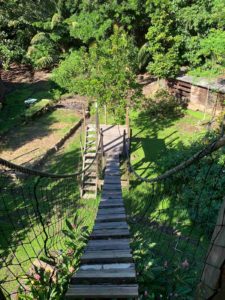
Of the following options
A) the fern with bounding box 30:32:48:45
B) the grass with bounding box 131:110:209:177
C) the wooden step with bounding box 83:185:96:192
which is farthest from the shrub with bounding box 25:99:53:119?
the wooden step with bounding box 83:185:96:192

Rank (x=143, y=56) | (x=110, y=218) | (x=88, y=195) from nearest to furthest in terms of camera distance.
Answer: (x=110, y=218), (x=88, y=195), (x=143, y=56)

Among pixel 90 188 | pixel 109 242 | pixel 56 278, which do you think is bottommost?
pixel 90 188

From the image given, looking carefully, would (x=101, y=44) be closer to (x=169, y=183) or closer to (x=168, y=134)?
(x=168, y=134)

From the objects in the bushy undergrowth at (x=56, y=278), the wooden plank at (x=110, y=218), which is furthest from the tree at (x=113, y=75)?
the bushy undergrowth at (x=56, y=278)

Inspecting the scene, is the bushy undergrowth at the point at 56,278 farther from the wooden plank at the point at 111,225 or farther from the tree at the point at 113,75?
the tree at the point at 113,75

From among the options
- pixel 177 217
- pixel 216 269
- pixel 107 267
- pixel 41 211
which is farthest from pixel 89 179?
pixel 216 269

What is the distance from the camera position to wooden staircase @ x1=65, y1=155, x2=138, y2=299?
181 centimetres

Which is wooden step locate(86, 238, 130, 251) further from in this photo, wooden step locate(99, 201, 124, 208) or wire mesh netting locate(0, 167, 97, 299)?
wire mesh netting locate(0, 167, 97, 299)

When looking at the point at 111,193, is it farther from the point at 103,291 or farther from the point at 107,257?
the point at 103,291

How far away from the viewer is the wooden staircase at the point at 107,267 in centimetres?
181

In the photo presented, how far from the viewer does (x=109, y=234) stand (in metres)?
3.21

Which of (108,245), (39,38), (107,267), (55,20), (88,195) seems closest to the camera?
(107,267)

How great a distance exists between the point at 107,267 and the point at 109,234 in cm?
99

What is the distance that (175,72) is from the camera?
1399 cm
